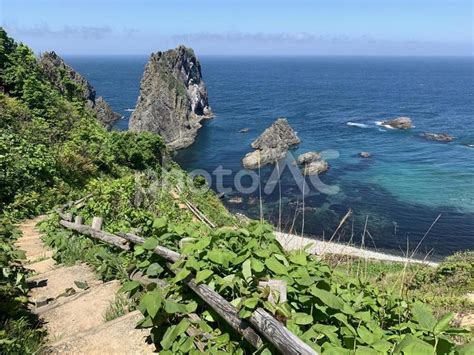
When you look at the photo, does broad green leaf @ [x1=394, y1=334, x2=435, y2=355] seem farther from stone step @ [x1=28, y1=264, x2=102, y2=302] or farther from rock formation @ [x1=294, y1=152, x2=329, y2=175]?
rock formation @ [x1=294, y1=152, x2=329, y2=175]

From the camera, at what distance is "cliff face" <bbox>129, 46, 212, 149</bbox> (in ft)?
199

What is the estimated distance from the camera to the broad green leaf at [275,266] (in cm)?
305

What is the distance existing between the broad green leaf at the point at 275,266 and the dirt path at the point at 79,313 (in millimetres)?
1547

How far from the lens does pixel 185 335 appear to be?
3.29m

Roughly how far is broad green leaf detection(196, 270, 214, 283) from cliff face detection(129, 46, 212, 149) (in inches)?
2137

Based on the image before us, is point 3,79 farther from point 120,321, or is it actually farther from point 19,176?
point 120,321

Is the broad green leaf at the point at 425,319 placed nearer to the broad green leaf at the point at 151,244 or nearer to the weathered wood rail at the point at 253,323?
the weathered wood rail at the point at 253,323

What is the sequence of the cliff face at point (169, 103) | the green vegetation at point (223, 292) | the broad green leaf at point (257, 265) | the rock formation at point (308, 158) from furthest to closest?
the cliff face at point (169, 103)
the rock formation at point (308, 158)
the broad green leaf at point (257, 265)
the green vegetation at point (223, 292)

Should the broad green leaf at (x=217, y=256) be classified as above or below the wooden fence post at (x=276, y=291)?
above

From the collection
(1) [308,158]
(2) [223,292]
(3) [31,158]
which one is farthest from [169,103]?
(2) [223,292]

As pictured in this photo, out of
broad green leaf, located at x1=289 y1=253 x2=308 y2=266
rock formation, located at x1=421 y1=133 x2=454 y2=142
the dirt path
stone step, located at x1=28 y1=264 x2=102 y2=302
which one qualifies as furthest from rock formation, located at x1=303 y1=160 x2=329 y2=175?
broad green leaf, located at x1=289 y1=253 x2=308 y2=266

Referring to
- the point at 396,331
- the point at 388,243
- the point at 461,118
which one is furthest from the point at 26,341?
the point at 461,118

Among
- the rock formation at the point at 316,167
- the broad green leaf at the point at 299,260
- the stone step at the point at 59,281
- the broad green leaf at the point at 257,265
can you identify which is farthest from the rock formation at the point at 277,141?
the broad green leaf at the point at 257,265

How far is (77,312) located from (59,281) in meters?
1.25
